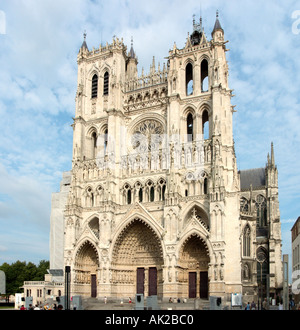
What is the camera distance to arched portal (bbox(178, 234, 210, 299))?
30562mm

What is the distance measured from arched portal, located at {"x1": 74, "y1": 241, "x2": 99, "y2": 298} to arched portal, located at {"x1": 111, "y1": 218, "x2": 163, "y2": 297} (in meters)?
2.22

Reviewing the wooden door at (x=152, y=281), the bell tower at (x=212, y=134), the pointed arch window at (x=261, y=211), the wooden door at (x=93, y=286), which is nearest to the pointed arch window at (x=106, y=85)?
the bell tower at (x=212, y=134)

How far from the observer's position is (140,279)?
110 ft

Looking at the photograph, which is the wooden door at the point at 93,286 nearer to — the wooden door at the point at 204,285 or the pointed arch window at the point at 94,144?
the wooden door at the point at 204,285

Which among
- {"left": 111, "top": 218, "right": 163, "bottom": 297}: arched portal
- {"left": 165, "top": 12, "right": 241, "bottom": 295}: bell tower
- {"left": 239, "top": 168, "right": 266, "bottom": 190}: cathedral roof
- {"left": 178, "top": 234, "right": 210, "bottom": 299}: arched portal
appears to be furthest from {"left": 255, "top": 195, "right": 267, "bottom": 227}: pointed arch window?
{"left": 111, "top": 218, "right": 163, "bottom": 297}: arched portal

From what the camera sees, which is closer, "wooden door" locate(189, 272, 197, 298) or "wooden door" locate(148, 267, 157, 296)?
"wooden door" locate(189, 272, 197, 298)

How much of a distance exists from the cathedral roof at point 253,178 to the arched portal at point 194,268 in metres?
22.0

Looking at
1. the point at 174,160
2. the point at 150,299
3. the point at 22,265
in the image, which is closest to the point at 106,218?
the point at 174,160

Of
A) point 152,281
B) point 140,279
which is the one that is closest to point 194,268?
point 152,281

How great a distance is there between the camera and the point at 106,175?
35.6 meters

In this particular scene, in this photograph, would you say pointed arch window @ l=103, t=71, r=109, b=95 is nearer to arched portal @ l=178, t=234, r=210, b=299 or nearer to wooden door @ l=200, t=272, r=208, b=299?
arched portal @ l=178, t=234, r=210, b=299

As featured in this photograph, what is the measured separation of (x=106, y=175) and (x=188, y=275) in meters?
11.4

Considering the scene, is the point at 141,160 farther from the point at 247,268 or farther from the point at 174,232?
the point at 247,268

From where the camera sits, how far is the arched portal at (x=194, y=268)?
3056 centimetres
